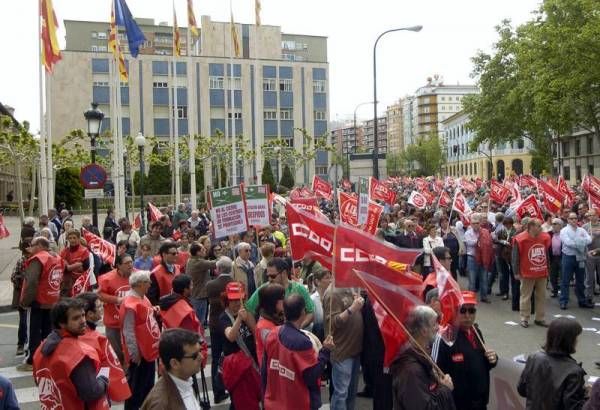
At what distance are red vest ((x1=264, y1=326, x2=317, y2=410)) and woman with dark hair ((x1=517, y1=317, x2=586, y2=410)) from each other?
1528 mm

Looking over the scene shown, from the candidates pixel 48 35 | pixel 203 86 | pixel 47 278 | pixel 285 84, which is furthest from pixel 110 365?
pixel 285 84

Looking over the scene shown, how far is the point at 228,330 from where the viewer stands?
5.62 m

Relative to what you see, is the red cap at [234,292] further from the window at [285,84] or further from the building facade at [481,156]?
the building facade at [481,156]

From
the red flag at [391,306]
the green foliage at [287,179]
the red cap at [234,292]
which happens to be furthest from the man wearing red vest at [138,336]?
the green foliage at [287,179]

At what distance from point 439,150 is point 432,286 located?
375 feet

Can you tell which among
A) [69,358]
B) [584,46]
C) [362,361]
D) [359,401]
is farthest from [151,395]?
[584,46]

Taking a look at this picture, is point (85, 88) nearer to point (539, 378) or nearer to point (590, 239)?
point (590, 239)

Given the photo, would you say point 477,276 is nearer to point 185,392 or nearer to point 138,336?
point 138,336

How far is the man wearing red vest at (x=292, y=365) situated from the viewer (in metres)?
4.72

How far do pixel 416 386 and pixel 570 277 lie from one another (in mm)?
9354

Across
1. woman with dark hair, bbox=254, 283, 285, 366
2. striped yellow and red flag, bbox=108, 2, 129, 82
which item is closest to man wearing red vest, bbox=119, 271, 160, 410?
woman with dark hair, bbox=254, 283, 285, 366

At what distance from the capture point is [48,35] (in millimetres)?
20094

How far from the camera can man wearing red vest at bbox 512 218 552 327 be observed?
10797 millimetres

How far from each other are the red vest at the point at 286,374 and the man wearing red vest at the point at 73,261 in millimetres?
5246
